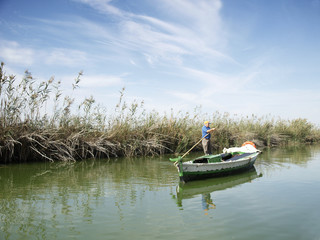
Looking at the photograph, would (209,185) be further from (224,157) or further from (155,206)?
(224,157)

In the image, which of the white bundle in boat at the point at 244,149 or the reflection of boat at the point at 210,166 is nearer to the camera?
the reflection of boat at the point at 210,166

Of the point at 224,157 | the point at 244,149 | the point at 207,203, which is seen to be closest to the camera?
the point at 207,203

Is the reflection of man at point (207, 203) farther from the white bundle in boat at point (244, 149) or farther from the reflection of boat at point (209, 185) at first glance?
the white bundle in boat at point (244, 149)

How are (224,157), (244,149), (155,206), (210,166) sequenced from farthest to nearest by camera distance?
(244,149), (224,157), (210,166), (155,206)

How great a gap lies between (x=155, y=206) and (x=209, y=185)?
102 inches

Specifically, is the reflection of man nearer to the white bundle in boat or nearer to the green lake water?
the green lake water

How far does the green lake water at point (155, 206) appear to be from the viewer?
4.15m

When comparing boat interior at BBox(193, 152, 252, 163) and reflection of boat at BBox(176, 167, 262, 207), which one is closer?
reflection of boat at BBox(176, 167, 262, 207)

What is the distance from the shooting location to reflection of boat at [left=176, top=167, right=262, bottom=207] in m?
6.57

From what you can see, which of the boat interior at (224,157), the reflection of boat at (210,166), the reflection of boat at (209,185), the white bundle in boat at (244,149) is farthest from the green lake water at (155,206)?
the white bundle in boat at (244,149)

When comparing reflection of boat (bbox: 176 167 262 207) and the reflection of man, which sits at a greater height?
reflection of boat (bbox: 176 167 262 207)

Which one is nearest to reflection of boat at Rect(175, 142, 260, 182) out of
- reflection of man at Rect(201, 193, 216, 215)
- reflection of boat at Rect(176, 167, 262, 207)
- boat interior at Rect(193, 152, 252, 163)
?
boat interior at Rect(193, 152, 252, 163)

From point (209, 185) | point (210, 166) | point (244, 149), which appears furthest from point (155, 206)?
point (244, 149)

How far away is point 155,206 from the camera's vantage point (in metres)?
5.46
